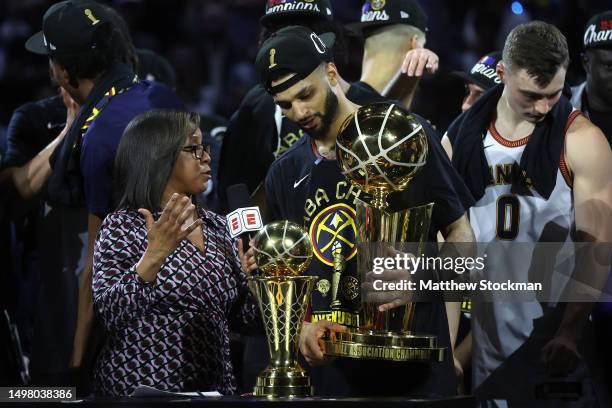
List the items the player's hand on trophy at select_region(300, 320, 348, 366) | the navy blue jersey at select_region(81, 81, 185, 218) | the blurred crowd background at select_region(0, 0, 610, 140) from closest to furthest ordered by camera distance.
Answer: the player's hand on trophy at select_region(300, 320, 348, 366) → the navy blue jersey at select_region(81, 81, 185, 218) → the blurred crowd background at select_region(0, 0, 610, 140)

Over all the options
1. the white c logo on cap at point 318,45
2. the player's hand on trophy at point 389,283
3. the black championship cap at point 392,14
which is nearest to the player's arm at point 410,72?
the black championship cap at point 392,14

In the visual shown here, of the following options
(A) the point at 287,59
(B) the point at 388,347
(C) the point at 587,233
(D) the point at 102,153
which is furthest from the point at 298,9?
(B) the point at 388,347

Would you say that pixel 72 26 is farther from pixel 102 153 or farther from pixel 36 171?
pixel 36 171

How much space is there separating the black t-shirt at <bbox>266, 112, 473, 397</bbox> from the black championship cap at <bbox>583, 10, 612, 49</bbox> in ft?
5.02

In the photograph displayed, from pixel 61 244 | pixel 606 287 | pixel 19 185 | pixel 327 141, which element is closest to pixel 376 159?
pixel 327 141

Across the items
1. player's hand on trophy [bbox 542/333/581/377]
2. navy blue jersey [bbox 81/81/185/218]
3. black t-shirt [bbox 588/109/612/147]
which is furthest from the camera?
black t-shirt [bbox 588/109/612/147]

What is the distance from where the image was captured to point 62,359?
4488mm

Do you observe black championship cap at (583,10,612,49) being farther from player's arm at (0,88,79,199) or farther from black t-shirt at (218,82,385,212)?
player's arm at (0,88,79,199)

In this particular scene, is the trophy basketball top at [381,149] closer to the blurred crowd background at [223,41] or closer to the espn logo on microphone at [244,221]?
the espn logo on microphone at [244,221]

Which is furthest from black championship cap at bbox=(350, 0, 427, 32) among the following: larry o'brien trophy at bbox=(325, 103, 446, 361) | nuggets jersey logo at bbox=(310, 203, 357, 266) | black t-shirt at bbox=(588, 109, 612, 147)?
larry o'brien trophy at bbox=(325, 103, 446, 361)

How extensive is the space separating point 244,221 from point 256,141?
1.34 meters

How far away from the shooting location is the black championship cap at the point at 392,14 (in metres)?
4.86

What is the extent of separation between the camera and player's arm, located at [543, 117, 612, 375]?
3.92 m

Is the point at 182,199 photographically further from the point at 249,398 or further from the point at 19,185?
the point at 19,185
